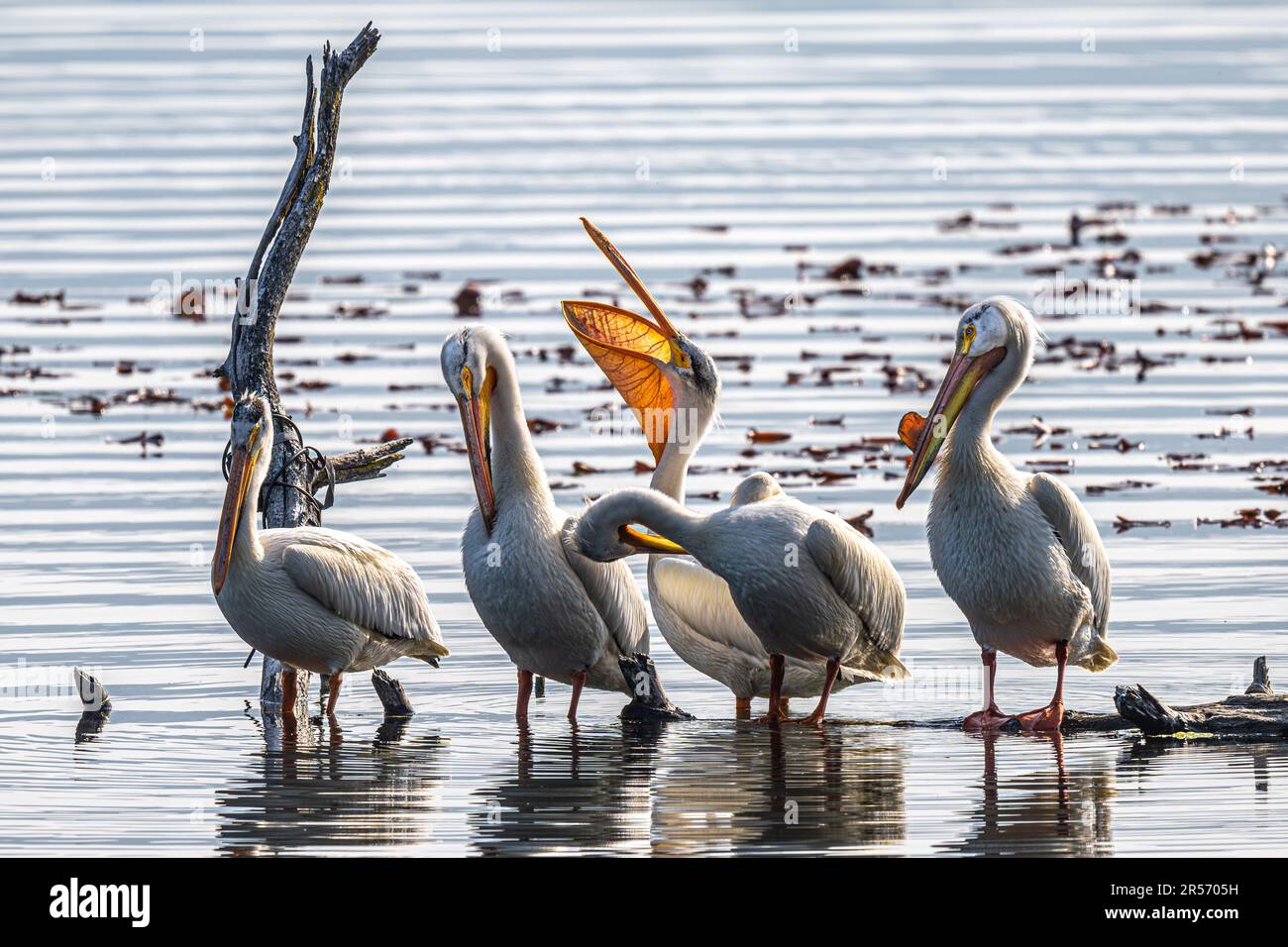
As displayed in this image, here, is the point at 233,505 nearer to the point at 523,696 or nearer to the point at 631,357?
the point at 523,696

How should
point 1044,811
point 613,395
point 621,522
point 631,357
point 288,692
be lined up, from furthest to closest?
point 613,395 < point 631,357 < point 288,692 < point 621,522 < point 1044,811

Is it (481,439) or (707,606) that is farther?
(707,606)

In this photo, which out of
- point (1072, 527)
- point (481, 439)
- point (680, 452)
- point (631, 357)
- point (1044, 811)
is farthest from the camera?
point (631, 357)

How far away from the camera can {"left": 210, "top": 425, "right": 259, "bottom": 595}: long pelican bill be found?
7.49 m

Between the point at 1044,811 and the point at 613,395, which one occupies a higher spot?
the point at 613,395

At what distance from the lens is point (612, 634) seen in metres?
7.67

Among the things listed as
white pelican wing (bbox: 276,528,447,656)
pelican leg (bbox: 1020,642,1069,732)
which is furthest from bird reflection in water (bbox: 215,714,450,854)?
pelican leg (bbox: 1020,642,1069,732)

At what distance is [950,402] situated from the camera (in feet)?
24.4

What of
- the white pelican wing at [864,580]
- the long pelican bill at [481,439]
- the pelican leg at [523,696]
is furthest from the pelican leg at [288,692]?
the white pelican wing at [864,580]

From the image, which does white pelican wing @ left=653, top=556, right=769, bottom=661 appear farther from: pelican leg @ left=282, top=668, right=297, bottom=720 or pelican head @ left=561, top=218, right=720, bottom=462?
pelican leg @ left=282, top=668, right=297, bottom=720

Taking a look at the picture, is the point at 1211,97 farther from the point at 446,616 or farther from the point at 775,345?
the point at 446,616

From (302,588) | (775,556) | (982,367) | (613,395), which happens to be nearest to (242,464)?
(302,588)

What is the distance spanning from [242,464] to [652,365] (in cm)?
150

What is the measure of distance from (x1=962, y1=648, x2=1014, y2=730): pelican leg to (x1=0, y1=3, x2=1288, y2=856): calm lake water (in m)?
0.09
